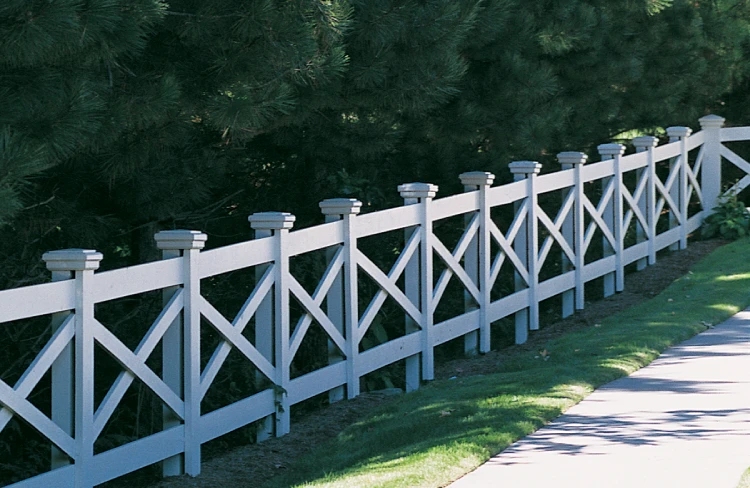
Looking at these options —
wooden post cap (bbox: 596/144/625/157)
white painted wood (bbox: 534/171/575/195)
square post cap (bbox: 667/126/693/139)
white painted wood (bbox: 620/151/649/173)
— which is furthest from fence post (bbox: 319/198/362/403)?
square post cap (bbox: 667/126/693/139)

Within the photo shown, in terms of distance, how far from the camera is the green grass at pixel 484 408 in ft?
18.8

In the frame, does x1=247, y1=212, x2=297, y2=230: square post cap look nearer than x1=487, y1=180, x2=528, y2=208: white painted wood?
Yes

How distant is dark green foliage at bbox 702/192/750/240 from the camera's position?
48.2 feet

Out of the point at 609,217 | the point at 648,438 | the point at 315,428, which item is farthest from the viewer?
the point at 609,217

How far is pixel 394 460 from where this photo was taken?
5.89 metres

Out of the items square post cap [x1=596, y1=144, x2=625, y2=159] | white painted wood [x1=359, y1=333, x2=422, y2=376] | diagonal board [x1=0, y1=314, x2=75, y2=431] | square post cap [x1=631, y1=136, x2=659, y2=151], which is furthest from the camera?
square post cap [x1=631, y1=136, x2=659, y2=151]

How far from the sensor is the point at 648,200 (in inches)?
523

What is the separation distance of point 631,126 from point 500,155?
368 centimetres

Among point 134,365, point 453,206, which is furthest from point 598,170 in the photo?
point 134,365

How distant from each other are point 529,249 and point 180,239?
4989mm

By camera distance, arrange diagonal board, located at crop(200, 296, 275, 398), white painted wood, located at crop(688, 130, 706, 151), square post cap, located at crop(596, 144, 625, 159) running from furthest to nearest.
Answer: white painted wood, located at crop(688, 130, 706, 151) < square post cap, located at crop(596, 144, 625, 159) < diagonal board, located at crop(200, 296, 275, 398)

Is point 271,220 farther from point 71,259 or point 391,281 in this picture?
point 71,259

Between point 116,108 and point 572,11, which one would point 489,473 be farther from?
point 572,11

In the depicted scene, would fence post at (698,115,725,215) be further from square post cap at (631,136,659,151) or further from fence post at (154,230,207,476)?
fence post at (154,230,207,476)
